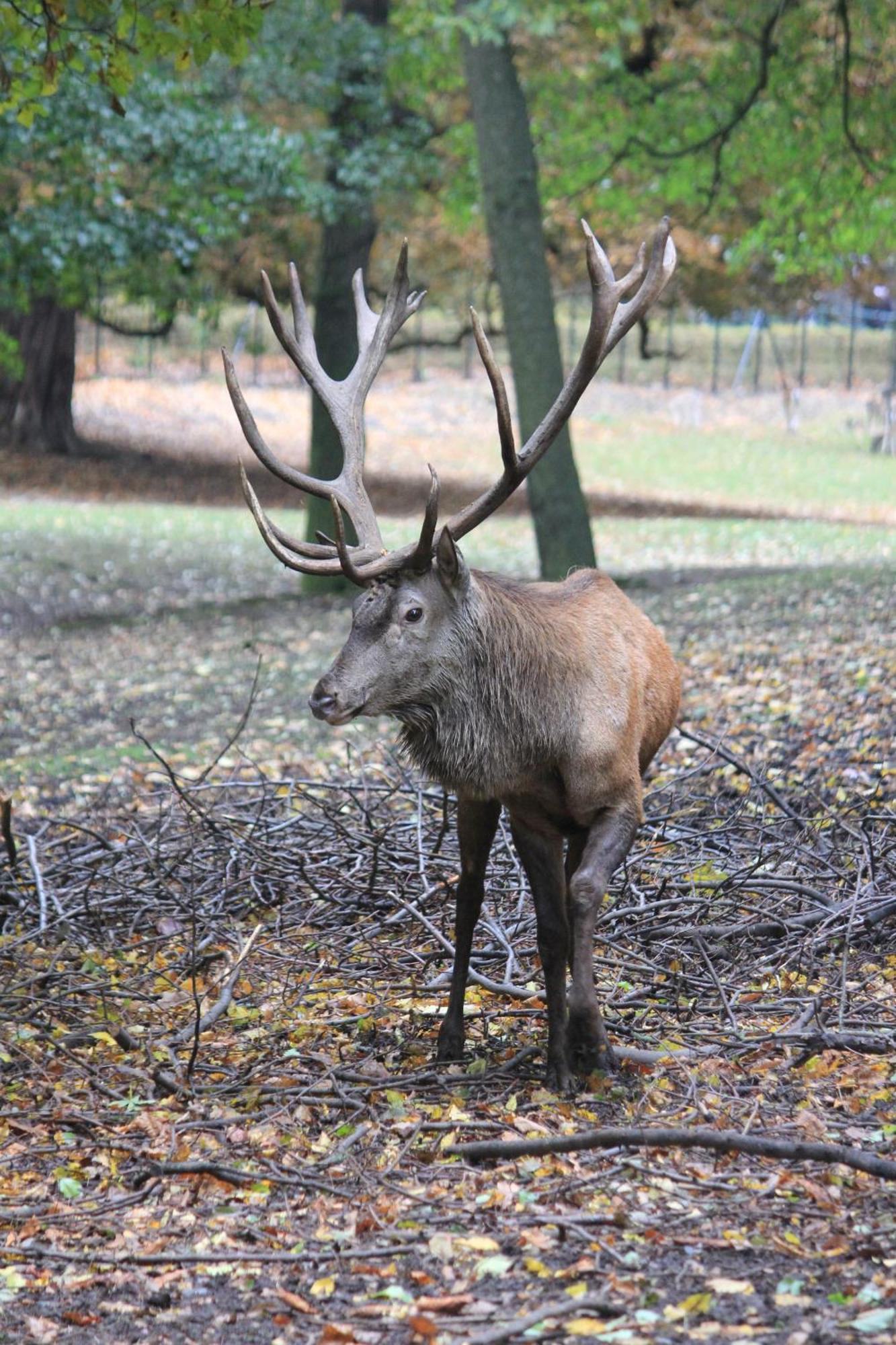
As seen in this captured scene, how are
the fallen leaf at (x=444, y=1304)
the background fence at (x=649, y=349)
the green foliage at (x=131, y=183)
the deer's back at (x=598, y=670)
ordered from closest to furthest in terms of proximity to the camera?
the fallen leaf at (x=444, y=1304)
the deer's back at (x=598, y=670)
the green foliage at (x=131, y=183)
the background fence at (x=649, y=349)

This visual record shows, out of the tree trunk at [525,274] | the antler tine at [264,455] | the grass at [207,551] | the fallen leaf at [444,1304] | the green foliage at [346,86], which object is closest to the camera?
the fallen leaf at [444,1304]

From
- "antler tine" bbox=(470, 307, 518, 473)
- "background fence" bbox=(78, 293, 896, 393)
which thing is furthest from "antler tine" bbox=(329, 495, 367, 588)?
"background fence" bbox=(78, 293, 896, 393)

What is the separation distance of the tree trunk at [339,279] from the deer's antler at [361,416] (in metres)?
9.05

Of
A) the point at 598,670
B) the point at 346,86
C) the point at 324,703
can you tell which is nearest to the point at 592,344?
the point at 598,670

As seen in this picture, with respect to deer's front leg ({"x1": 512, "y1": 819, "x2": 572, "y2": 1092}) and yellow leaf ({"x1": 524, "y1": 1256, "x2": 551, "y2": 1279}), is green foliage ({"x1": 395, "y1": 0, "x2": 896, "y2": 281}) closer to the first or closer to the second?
deer's front leg ({"x1": 512, "y1": 819, "x2": 572, "y2": 1092})

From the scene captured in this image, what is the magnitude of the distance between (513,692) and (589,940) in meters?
0.77

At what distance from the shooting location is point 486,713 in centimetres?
454

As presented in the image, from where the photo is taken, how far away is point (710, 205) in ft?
45.5

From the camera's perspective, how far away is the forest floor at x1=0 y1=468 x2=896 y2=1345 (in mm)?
3473

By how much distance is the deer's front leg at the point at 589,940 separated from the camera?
453cm

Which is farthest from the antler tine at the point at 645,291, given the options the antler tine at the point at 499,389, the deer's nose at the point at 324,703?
the deer's nose at the point at 324,703

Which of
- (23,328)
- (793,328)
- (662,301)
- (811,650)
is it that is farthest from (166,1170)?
(793,328)

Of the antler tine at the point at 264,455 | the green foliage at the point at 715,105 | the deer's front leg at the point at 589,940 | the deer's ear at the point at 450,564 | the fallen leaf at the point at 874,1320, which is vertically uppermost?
the green foliage at the point at 715,105

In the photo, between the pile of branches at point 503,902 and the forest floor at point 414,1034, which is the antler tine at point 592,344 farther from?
the pile of branches at point 503,902
